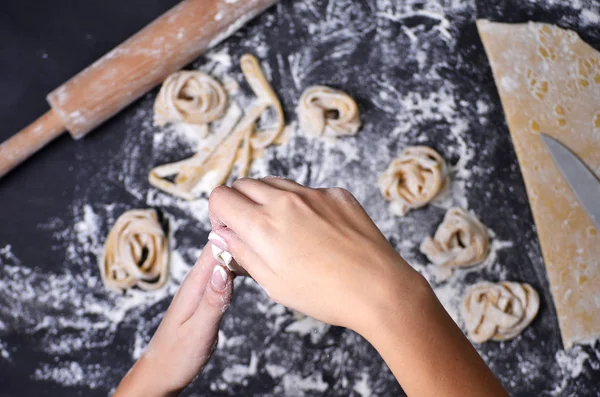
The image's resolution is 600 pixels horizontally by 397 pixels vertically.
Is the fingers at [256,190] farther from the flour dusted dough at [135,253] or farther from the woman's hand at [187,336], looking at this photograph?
the flour dusted dough at [135,253]

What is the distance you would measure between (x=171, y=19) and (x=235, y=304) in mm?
847

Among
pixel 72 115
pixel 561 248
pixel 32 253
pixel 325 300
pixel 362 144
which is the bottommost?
pixel 561 248

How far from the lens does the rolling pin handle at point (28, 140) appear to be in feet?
5.77

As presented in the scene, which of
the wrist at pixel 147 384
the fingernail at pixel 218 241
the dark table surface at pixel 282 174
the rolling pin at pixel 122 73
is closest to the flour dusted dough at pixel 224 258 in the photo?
the fingernail at pixel 218 241

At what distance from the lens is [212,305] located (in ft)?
3.66

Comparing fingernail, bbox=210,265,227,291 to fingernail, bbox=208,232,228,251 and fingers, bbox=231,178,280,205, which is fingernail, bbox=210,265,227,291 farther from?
fingers, bbox=231,178,280,205

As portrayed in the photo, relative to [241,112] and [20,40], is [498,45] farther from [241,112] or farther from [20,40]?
[20,40]

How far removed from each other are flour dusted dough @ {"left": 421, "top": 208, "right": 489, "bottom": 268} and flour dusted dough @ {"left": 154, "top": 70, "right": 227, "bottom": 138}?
2.37 ft

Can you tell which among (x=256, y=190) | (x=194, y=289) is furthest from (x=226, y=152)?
(x=256, y=190)

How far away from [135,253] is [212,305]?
0.67 m

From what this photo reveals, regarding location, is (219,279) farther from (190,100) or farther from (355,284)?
(190,100)

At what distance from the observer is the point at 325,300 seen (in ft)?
2.59

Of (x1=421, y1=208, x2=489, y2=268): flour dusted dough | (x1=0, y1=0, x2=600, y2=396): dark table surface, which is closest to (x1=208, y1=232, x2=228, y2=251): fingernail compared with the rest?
(x1=0, y1=0, x2=600, y2=396): dark table surface

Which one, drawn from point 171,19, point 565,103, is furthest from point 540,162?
point 171,19
